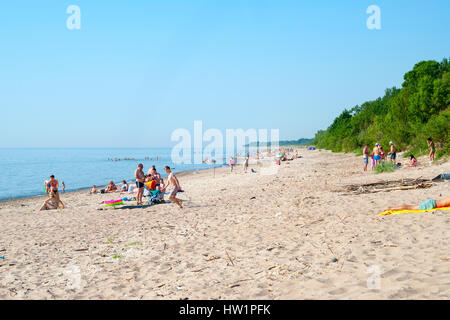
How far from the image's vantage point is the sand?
159 inches

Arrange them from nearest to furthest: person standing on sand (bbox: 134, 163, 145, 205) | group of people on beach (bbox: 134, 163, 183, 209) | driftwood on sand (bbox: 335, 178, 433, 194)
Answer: driftwood on sand (bbox: 335, 178, 433, 194), group of people on beach (bbox: 134, 163, 183, 209), person standing on sand (bbox: 134, 163, 145, 205)

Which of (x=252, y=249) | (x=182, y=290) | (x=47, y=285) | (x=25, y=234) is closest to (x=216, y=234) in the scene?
(x=252, y=249)

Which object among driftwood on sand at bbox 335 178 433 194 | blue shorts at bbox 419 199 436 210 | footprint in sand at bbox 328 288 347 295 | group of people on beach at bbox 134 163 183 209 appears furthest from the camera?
group of people on beach at bbox 134 163 183 209

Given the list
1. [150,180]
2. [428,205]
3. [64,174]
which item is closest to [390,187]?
[428,205]

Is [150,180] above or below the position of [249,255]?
above

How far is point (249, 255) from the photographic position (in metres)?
5.64

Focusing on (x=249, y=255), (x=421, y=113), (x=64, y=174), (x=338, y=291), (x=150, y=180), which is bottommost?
(x=64, y=174)

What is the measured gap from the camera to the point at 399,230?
593 cm

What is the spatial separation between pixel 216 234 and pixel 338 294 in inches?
159

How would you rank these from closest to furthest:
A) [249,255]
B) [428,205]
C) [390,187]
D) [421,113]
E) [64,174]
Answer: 1. [249,255]
2. [428,205]
3. [390,187]
4. [421,113]
5. [64,174]

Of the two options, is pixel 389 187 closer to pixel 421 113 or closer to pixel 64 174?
pixel 421 113

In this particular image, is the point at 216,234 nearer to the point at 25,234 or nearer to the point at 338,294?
the point at 338,294

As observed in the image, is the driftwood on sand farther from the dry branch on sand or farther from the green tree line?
the green tree line

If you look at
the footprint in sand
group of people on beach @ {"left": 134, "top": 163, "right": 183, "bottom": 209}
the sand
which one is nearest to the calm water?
group of people on beach @ {"left": 134, "top": 163, "right": 183, "bottom": 209}
